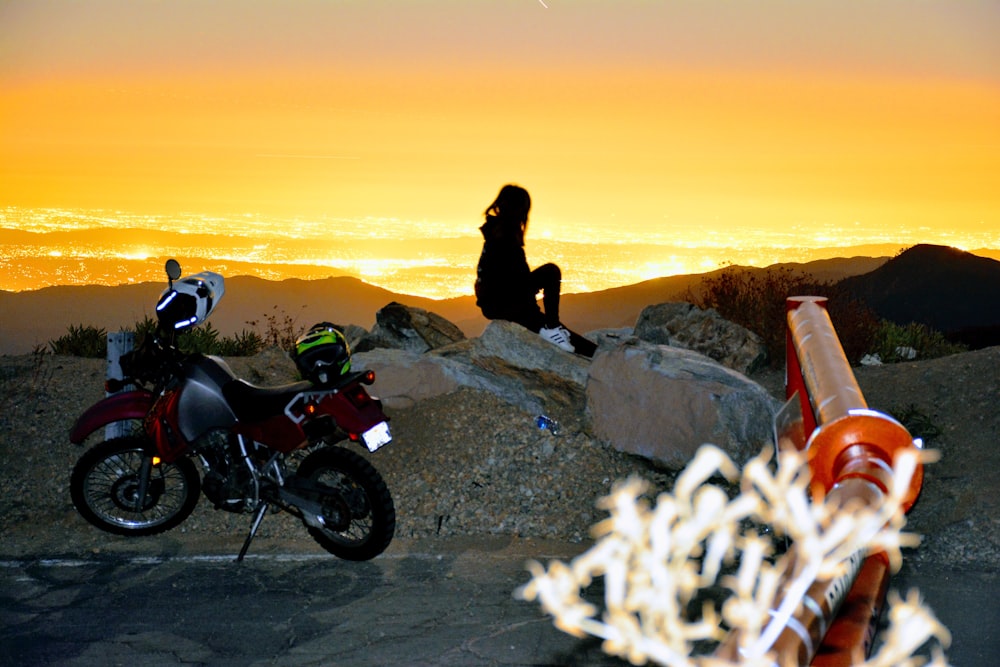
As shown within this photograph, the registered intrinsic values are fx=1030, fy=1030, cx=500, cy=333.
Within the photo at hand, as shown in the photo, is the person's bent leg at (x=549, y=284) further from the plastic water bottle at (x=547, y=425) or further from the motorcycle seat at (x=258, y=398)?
the motorcycle seat at (x=258, y=398)

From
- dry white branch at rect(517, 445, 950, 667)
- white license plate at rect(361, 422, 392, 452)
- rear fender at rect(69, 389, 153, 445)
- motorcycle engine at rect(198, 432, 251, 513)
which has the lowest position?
motorcycle engine at rect(198, 432, 251, 513)

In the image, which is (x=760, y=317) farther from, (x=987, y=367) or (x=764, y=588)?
(x=764, y=588)

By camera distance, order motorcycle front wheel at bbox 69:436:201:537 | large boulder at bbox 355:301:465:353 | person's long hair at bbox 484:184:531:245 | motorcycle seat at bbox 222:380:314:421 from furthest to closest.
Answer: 1. large boulder at bbox 355:301:465:353
2. person's long hair at bbox 484:184:531:245
3. motorcycle front wheel at bbox 69:436:201:537
4. motorcycle seat at bbox 222:380:314:421

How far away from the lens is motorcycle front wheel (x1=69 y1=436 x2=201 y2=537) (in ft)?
22.4

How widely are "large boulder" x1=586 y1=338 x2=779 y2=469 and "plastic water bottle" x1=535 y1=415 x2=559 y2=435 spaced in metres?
0.30

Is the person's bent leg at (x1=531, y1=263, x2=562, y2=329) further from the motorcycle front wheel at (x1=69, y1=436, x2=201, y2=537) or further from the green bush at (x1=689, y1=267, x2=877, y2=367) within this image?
the motorcycle front wheel at (x1=69, y1=436, x2=201, y2=537)

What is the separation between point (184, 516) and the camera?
7.02 metres

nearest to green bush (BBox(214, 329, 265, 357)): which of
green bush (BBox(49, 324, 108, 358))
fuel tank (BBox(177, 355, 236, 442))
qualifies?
green bush (BBox(49, 324, 108, 358))

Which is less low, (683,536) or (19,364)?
(683,536)

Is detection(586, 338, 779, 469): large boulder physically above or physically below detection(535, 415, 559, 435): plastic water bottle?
above

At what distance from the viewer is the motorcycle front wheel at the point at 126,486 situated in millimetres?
6832

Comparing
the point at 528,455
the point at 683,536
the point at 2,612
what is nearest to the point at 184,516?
the point at 2,612

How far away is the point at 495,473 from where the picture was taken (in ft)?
25.7

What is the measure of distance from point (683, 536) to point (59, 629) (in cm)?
566
